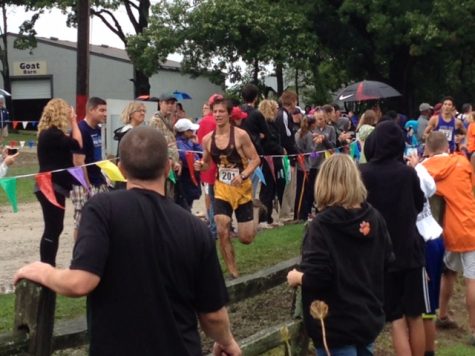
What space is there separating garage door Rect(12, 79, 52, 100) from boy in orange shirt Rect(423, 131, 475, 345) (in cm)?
4827

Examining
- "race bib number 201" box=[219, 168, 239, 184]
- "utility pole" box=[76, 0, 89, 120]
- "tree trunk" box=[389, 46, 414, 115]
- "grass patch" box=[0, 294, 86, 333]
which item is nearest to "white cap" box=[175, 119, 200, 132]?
"race bib number 201" box=[219, 168, 239, 184]

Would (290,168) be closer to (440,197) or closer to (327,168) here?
(440,197)

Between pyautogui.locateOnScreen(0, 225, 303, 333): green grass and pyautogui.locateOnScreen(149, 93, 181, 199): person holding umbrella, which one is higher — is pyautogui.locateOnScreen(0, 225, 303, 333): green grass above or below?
below

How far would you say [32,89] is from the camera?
53000 millimetres

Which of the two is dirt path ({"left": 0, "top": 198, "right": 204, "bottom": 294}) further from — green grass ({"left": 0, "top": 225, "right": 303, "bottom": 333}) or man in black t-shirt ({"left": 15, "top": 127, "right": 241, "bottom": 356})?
man in black t-shirt ({"left": 15, "top": 127, "right": 241, "bottom": 356})

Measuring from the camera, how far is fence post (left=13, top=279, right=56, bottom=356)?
3145 mm

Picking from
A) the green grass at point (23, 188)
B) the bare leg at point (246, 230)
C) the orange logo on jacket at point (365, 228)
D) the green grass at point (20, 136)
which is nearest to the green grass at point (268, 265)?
the bare leg at point (246, 230)

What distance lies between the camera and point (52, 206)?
8016mm

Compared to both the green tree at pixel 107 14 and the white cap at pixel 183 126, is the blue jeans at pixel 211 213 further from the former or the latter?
the green tree at pixel 107 14

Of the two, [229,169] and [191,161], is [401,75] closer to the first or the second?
[191,161]

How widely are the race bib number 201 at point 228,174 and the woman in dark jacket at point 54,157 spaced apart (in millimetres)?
1455

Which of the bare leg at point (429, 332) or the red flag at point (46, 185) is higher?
the red flag at point (46, 185)

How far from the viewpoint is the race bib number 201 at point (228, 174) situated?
26.0ft

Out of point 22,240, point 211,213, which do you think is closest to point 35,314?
point 211,213
